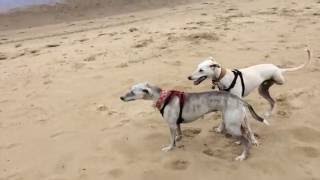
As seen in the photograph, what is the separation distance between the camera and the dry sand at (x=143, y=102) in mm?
5957

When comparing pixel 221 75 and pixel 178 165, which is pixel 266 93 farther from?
pixel 178 165

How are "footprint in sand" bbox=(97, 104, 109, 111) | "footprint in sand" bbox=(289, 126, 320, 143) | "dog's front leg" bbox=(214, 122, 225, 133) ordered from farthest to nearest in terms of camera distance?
1. "footprint in sand" bbox=(97, 104, 109, 111)
2. "dog's front leg" bbox=(214, 122, 225, 133)
3. "footprint in sand" bbox=(289, 126, 320, 143)

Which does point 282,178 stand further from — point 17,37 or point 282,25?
point 17,37

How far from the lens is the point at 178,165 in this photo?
5.93 metres

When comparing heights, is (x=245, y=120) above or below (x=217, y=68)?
below

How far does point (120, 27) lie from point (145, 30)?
4.22ft

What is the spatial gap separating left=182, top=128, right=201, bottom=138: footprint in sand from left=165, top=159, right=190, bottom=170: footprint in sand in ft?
2.10

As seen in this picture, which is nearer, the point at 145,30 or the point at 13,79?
the point at 13,79

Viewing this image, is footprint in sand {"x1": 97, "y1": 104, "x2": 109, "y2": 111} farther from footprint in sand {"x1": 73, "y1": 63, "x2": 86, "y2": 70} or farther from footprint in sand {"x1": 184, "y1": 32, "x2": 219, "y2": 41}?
footprint in sand {"x1": 184, "y1": 32, "x2": 219, "y2": 41}

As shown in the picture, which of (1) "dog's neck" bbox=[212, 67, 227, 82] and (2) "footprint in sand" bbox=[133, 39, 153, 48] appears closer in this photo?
(1) "dog's neck" bbox=[212, 67, 227, 82]

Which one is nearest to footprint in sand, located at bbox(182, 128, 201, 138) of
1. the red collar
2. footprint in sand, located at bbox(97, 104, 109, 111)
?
the red collar

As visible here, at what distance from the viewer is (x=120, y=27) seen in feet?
42.5

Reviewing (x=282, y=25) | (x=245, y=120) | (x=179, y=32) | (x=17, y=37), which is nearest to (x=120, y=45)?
(x=179, y=32)

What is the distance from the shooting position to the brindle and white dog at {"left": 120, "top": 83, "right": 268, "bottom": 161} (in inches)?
232
